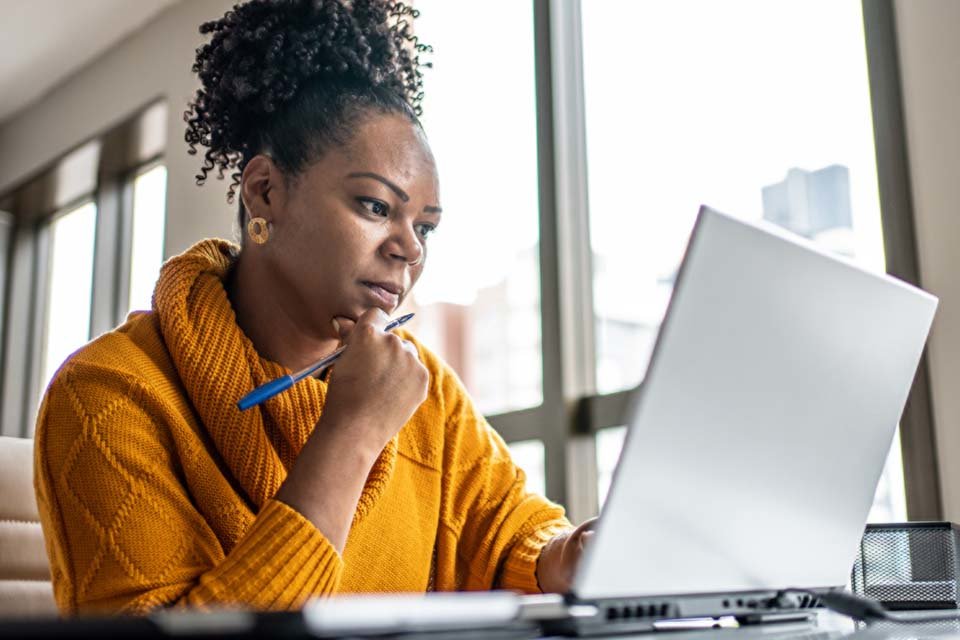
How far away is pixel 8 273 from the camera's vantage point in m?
4.56

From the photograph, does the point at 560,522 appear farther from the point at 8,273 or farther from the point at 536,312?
the point at 8,273

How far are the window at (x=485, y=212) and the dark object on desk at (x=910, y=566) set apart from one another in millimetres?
1317

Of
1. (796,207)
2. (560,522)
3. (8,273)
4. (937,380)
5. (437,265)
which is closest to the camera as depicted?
(560,522)

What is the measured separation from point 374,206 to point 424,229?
0.33ft

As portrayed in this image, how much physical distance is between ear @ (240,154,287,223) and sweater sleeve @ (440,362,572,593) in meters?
0.36

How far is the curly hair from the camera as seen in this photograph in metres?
1.33

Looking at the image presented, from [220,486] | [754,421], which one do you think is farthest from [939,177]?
[220,486]

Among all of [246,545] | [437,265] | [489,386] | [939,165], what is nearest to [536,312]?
[489,386]

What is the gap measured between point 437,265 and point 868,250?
4.28 feet

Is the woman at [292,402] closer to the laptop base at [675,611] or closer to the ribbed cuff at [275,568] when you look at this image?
the ribbed cuff at [275,568]

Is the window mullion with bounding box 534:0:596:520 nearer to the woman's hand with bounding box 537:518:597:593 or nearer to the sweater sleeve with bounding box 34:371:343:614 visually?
the woman's hand with bounding box 537:518:597:593

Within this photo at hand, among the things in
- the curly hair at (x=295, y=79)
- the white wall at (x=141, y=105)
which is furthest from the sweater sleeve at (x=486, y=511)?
the white wall at (x=141, y=105)

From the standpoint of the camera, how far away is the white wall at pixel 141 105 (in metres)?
3.18

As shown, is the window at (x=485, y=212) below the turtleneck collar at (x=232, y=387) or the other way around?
the other way around
